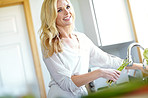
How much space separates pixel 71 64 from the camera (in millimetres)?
1395

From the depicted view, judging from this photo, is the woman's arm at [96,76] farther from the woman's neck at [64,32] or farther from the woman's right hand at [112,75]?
the woman's neck at [64,32]

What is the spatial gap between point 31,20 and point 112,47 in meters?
1.17

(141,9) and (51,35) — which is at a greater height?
(141,9)

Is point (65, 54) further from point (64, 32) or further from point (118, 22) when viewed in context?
point (118, 22)

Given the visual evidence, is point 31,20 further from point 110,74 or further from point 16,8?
point 110,74

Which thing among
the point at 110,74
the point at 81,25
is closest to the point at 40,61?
the point at 81,25

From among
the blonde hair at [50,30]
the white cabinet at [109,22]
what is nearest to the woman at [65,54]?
the blonde hair at [50,30]

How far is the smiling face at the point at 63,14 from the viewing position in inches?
57.8

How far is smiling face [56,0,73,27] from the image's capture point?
4.82 ft

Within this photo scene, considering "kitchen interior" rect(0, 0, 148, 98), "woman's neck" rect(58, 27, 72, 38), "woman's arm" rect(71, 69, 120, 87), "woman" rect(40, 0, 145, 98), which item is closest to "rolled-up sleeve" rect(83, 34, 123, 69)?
"woman" rect(40, 0, 145, 98)

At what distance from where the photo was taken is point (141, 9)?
97.1 inches

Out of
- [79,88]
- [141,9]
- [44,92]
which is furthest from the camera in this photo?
[44,92]

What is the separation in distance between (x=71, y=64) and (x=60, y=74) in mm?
160

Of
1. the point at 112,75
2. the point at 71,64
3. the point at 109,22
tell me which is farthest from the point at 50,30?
the point at 109,22
